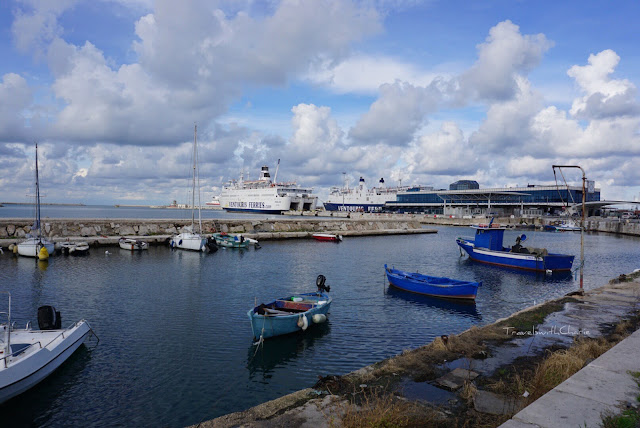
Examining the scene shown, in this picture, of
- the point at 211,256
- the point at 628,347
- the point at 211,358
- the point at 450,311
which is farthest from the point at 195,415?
the point at 211,256

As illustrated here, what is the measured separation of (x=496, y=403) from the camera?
23.6 ft

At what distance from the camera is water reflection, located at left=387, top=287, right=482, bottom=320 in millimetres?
18375

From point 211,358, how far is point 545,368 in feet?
29.1

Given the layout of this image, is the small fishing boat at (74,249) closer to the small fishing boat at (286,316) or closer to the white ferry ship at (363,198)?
the small fishing boat at (286,316)

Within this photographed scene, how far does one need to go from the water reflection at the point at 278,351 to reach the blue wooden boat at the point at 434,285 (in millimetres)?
8082

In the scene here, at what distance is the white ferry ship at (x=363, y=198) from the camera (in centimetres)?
14125

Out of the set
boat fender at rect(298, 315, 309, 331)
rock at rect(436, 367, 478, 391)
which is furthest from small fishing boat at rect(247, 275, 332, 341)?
rock at rect(436, 367, 478, 391)

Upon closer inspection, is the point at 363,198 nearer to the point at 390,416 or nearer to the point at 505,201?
the point at 505,201

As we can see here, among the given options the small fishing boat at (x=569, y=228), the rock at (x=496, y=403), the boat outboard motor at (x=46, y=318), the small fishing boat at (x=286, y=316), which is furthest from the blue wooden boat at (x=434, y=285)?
the small fishing boat at (x=569, y=228)

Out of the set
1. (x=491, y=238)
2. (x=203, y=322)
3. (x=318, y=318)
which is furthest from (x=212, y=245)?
(x=491, y=238)

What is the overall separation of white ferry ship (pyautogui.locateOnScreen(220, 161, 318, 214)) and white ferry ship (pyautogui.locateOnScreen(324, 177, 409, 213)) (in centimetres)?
1511

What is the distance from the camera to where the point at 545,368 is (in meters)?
7.92

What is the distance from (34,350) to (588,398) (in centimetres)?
1189

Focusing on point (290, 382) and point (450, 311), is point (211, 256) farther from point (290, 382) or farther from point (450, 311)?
point (290, 382)
